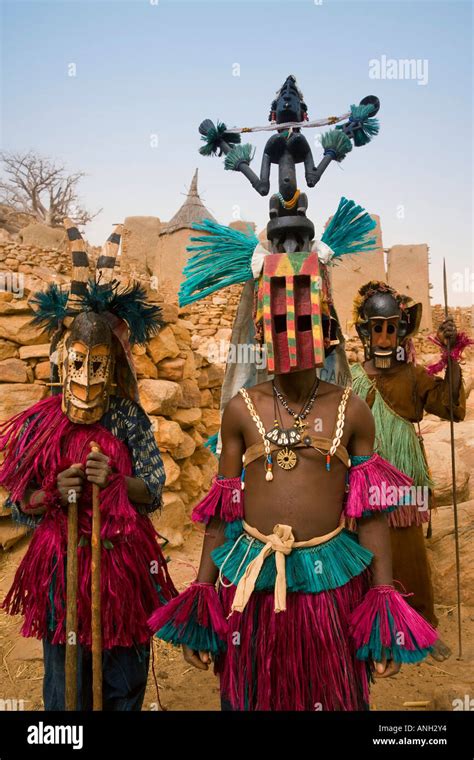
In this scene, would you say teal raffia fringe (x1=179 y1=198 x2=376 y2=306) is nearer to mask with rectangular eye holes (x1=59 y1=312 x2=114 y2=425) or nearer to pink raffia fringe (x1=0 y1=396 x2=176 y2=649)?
mask with rectangular eye holes (x1=59 y1=312 x2=114 y2=425)

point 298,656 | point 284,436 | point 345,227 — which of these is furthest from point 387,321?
point 298,656

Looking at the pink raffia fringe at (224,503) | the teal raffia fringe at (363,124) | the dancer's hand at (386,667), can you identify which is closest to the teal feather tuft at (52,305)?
the pink raffia fringe at (224,503)

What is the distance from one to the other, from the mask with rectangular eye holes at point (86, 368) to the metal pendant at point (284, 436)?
799 millimetres

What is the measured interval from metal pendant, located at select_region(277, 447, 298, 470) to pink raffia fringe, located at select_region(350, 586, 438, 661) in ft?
1.75

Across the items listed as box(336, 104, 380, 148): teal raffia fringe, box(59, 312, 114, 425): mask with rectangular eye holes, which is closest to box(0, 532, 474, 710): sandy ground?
box(59, 312, 114, 425): mask with rectangular eye holes

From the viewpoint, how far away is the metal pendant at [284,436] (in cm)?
221

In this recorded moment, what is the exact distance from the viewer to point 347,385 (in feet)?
8.52

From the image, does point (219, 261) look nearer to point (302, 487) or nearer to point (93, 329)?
point (93, 329)

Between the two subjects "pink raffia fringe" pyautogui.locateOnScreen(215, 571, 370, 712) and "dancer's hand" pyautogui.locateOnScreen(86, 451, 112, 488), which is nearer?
"pink raffia fringe" pyautogui.locateOnScreen(215, 571, 370, 712)

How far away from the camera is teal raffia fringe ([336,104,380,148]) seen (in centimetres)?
254

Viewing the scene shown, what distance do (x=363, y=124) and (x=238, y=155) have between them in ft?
1.77

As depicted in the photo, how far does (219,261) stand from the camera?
252cm
